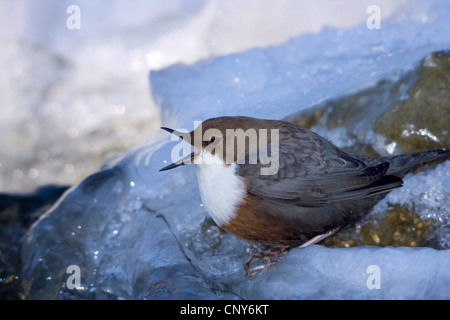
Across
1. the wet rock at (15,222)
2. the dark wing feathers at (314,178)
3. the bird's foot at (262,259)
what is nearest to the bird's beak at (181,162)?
the dark wing feathers at (314,178)

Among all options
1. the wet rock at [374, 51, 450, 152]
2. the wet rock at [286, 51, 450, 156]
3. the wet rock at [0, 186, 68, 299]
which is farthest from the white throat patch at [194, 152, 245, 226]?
the wet rock at [0, 186, 68, 299]

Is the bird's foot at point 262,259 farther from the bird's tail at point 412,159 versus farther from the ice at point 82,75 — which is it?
the ice at point 82,75

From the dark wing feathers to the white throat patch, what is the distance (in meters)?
0.07

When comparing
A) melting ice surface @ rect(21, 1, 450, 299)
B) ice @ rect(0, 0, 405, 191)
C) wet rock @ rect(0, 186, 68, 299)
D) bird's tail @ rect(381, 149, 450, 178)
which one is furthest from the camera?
ice @ rect(0, 0, 405, 191)

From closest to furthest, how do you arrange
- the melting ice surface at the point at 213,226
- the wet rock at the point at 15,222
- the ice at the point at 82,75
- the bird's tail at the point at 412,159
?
the melting ice surface at the point at 213,226 < the bird's tail at the point at 412,159 < the wet rock at the point at 15,222 < the ice at the point at 82,75

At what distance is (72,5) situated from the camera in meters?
6.24

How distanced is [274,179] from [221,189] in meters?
0.32

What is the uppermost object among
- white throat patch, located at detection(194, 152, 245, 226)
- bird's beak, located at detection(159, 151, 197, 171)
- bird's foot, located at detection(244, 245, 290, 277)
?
bird's beak, located at detection(159, 151, 197, 171)

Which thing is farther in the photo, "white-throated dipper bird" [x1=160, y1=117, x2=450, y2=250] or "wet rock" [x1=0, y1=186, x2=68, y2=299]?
"wet rock" [x1=0, y1=186, x2=68, y2=299]

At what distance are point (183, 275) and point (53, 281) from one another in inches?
43.0

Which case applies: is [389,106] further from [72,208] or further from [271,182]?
[72,208]

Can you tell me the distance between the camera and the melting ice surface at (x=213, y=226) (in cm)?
318

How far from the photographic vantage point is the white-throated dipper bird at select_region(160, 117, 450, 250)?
127 inches

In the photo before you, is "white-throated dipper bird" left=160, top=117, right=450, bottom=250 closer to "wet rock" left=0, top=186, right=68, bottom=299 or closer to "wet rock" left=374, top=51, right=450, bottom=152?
"wet rock" left=374, top=51, right=450, bottom=152
